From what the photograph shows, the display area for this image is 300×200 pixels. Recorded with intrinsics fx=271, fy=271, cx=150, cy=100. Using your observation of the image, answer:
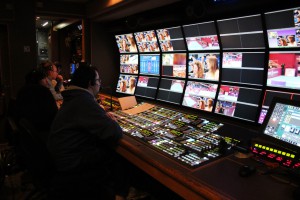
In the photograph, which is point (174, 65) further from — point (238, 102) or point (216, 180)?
point (216, 180)

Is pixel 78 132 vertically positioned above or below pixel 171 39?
below

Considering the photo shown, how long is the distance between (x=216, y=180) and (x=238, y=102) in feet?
4.14

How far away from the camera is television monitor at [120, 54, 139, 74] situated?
4.37m

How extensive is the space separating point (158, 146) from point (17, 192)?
6.42ft

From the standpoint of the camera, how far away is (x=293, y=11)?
209cm

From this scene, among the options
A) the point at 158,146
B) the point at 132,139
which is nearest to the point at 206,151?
the point at 158,146

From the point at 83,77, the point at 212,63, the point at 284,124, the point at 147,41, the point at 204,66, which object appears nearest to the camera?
the point at 284,124

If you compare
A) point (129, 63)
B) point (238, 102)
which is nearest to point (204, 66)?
point (238, 102)

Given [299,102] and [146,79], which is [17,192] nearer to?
[146,79]

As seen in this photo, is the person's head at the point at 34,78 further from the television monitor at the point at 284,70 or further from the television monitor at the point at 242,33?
the television monitor at the point at 284,70

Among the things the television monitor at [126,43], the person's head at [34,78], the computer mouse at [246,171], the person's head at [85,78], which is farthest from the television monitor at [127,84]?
the computer mouse at [246,171]

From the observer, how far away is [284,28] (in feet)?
7.18

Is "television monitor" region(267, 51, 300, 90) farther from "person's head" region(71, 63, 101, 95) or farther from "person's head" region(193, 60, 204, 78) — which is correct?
"person's head" region(71, 63, 101, 95)

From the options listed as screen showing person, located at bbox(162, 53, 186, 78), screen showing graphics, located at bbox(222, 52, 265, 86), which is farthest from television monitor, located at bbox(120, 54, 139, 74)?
screen showing graphics, located at bbox(222, 52, 265, 86)
